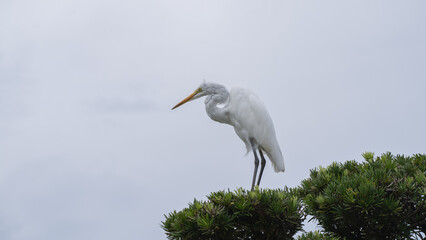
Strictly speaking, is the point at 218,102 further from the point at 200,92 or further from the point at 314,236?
the point at 314,236

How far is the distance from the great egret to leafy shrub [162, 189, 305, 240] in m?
2.16

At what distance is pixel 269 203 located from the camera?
5.33 meters

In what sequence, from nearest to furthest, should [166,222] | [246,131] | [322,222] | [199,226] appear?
[199,226], [166,222], [322,222], [246,131]

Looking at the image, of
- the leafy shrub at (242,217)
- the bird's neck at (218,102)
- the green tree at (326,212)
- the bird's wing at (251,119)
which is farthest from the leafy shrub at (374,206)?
the bird's neck at (218,102)

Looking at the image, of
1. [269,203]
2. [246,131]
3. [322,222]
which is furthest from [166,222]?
[246,131]

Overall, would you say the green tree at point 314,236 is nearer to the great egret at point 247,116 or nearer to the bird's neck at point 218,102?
the great egret at point 247,116

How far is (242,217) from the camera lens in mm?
5312

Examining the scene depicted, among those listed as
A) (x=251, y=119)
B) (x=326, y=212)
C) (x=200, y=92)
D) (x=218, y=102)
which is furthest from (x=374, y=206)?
(x=200, y=92)

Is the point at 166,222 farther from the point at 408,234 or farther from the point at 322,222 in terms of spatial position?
the point at 408,234

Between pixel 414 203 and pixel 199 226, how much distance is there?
2.25m

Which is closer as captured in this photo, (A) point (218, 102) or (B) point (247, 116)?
(B) point (247, 116)

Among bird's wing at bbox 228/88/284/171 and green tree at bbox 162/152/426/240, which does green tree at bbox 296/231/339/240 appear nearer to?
green tree at bbox 162/152/426/240

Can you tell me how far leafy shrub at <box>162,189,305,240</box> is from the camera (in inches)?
203

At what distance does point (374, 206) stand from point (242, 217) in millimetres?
1296
